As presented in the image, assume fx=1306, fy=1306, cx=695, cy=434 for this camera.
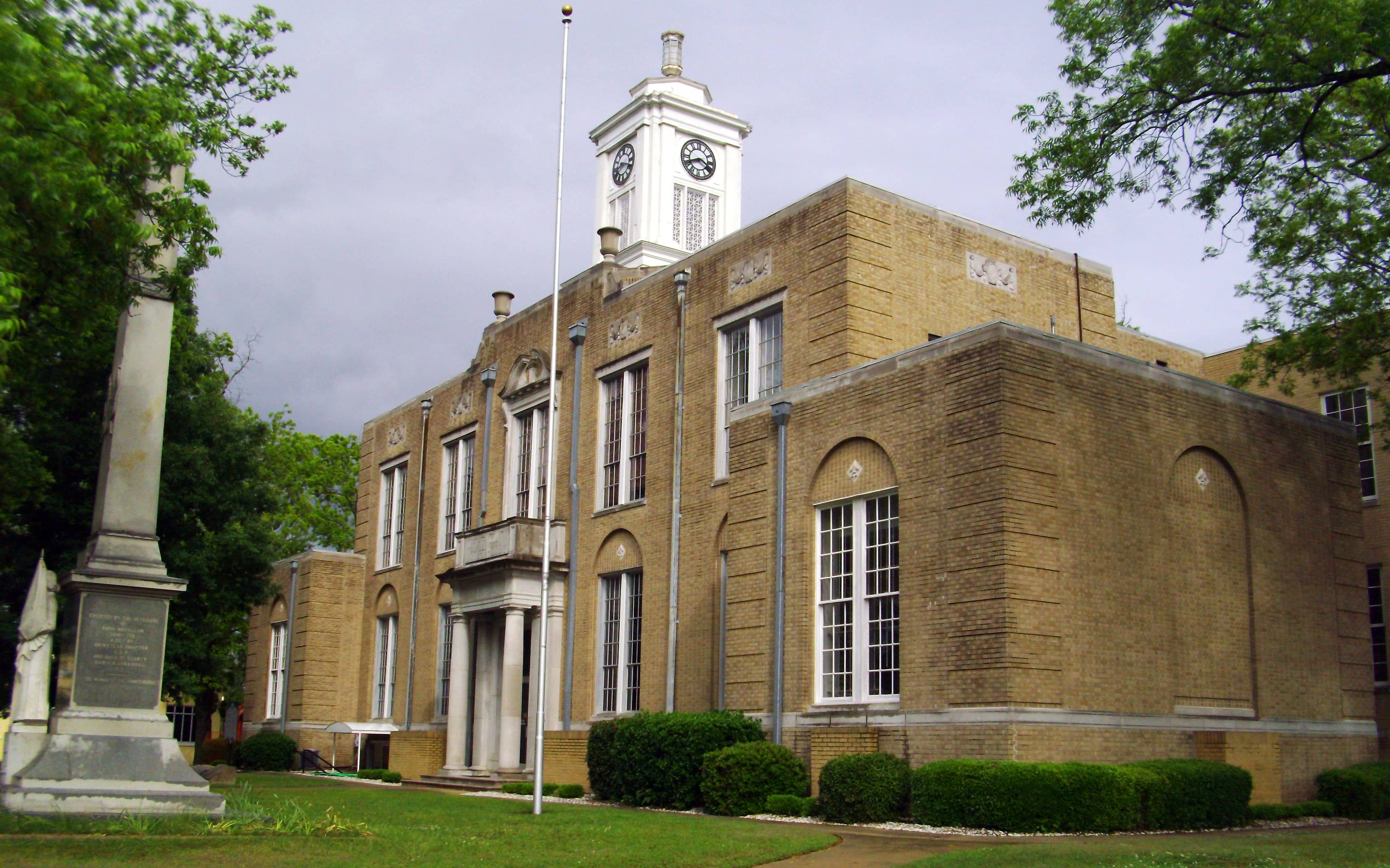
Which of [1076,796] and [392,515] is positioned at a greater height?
[392,515]

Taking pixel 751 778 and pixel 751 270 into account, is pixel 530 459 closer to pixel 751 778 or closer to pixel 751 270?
pixel 751 270

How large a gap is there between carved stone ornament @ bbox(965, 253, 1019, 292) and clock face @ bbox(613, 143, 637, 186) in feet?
87.9

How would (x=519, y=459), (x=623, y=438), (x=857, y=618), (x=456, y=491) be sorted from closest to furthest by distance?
(x=857, y=618) < (x=623, y=438) < (x=519, y=459) < (x=456, y=491)

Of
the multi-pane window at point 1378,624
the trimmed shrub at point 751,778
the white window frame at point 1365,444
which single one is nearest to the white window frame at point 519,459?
the trimmed shrub at point 751,778

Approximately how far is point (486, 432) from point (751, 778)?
1653 centimetres

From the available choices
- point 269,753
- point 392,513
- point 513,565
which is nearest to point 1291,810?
point 513,565

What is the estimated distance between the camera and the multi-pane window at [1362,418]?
1066 inches

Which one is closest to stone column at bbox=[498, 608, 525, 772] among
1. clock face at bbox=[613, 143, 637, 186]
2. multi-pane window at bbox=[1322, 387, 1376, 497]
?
multi-pane window at bbox=[1322, 387, 1376, 497]

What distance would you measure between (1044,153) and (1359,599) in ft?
31.3

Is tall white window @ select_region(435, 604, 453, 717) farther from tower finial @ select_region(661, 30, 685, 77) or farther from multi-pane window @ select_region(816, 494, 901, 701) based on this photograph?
tower finial @ select_region(661, 30, 685, 77)

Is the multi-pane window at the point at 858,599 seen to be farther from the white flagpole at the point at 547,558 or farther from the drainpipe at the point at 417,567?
the drainpipe at the point at 417,567

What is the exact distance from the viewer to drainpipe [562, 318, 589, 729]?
1126 inches

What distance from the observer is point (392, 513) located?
40094mm

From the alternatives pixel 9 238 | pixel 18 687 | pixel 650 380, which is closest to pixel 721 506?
pixel 650 380
